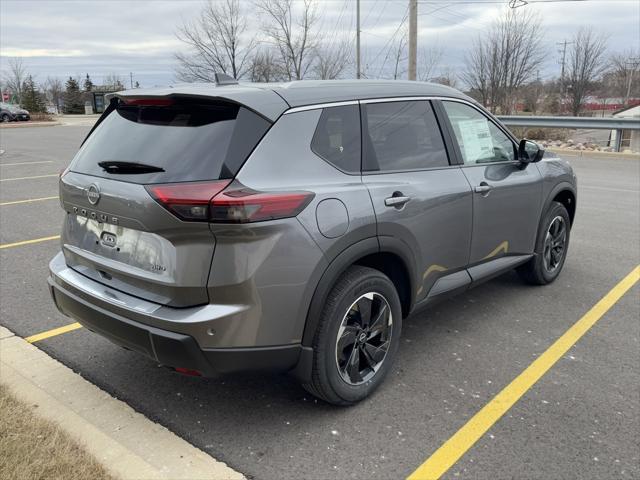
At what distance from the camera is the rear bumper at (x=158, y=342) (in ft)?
8.77

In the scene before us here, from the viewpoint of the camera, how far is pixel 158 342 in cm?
271

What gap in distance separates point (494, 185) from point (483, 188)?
0.57 ft

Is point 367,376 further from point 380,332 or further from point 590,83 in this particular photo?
point 590,83

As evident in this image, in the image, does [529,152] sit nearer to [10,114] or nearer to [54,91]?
[10,114]

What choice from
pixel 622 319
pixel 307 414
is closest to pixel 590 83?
pixel 622 319

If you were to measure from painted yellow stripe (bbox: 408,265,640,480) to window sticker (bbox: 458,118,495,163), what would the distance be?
143 cm

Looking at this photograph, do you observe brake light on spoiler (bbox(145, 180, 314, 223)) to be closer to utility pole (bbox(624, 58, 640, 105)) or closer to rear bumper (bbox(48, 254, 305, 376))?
rear bumper (bbox(48, 254, 305, 376))

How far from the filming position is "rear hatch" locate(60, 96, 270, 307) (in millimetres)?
2617

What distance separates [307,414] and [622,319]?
2781 millimetres

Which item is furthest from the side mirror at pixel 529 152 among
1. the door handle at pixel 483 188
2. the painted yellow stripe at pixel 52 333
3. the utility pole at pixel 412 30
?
the utility pole at pixel 412 30

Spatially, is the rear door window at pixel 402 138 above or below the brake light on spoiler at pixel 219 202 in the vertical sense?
above

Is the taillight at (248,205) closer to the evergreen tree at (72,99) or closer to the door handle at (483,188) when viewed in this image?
the door handle at (483,188)

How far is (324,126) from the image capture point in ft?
10.0

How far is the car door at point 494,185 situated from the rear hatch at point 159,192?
1.80 meters
